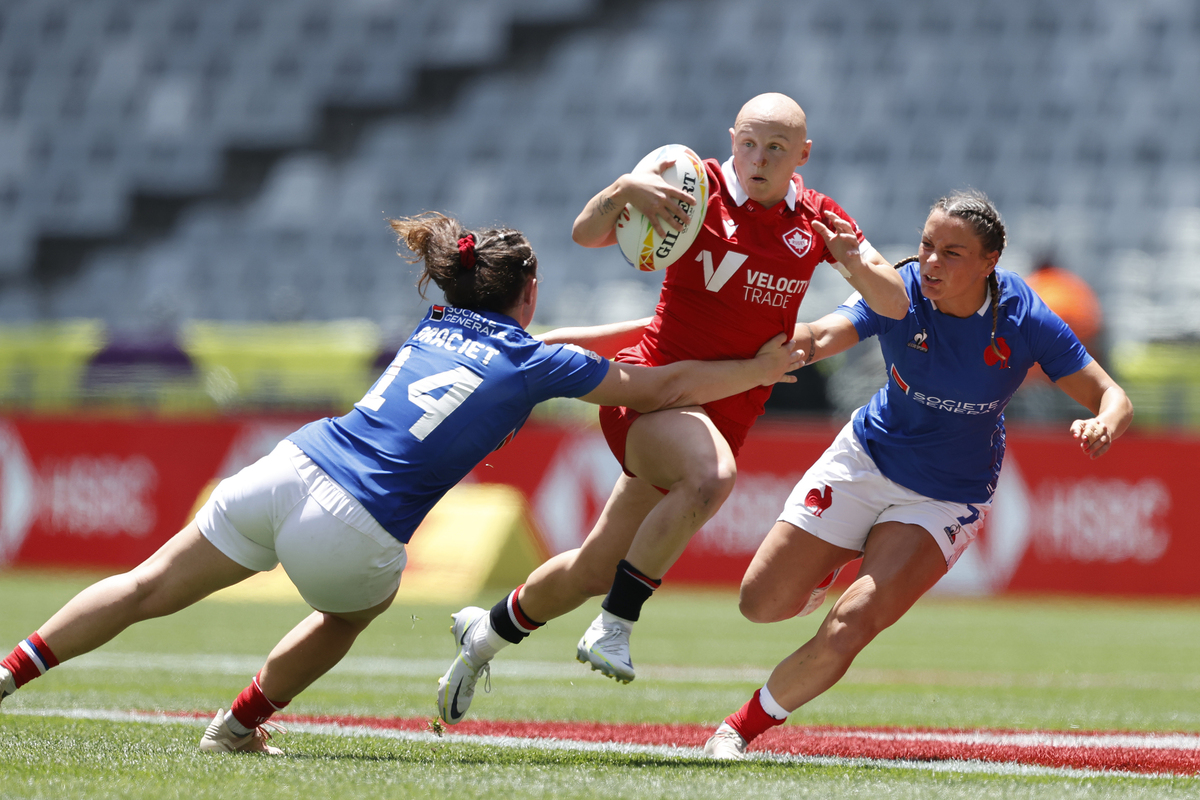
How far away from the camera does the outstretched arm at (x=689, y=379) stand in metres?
4.37

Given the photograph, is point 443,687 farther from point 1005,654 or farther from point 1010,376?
point 1005,654

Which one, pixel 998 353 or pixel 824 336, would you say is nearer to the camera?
pixel 998 353

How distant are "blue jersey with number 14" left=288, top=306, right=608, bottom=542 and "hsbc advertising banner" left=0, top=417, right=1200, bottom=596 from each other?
843cm

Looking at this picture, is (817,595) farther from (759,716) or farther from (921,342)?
(921,342)

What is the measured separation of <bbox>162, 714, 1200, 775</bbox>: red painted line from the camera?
15.0 ft

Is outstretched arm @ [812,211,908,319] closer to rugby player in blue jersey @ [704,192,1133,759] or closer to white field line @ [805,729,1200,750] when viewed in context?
rugby player in blue jersey @ [704,192,1133,759]

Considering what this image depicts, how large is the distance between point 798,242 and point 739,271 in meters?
0.24

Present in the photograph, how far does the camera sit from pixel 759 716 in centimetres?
456

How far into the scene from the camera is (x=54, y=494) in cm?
1346

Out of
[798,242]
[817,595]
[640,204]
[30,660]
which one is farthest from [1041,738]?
[30,660]

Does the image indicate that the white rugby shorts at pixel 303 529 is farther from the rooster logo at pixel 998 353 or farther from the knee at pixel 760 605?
the rooster logo at pixel 998 353

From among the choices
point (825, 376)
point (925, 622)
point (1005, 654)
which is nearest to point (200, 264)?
point (825, 376)

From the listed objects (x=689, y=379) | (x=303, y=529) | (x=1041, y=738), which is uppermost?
(x=689, y=379)

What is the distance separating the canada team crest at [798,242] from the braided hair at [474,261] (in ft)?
3.06
